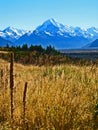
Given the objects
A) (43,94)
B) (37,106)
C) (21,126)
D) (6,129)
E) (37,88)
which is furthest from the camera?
(37,88)

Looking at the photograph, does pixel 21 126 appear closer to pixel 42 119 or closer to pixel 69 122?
pixel 42 119

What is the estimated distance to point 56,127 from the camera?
283 inches

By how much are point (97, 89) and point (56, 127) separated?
6.64 feet

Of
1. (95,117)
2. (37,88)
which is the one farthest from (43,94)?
(95,117)

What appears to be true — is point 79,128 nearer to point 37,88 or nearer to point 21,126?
point 21,126

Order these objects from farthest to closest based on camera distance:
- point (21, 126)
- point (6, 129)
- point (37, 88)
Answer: point (37, 88) → point (21, 126) → point (6, 129)

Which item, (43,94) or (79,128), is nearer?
(79,128)

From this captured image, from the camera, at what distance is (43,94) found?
28.4ft

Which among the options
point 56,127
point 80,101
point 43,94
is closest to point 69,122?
point 56,127

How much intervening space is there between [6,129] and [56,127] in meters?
0.84

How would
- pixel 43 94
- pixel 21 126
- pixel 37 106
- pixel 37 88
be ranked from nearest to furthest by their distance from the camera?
pixel 21 126 → pixel 37 106 → pixel 43 94 → pixel 37 88

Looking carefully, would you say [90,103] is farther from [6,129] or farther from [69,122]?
[6,129]

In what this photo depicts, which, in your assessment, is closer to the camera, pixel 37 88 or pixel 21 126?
pixel 21 126

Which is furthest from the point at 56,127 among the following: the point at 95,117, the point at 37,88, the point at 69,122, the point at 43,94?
the point at 37,88
